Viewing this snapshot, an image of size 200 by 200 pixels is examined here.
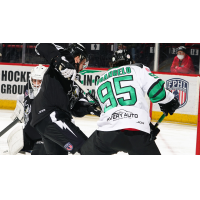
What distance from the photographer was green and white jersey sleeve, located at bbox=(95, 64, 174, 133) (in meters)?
1.85

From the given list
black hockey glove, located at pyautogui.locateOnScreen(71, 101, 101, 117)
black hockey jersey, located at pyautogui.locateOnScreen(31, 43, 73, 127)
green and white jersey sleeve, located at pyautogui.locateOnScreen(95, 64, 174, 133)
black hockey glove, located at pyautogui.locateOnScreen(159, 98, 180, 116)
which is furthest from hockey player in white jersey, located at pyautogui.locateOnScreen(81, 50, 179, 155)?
black hockey glove, located at pyautogui.locateOnScreen(71, 101, 101, 117)

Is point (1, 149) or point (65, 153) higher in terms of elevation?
point (65, 153)

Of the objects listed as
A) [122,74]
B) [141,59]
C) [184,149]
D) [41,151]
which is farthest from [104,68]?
[122,74]

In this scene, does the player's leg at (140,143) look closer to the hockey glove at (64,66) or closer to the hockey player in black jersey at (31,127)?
the hockey glove at (64,66)

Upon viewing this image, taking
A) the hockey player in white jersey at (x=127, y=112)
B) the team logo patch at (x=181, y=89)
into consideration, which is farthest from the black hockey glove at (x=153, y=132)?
the team logo patch at (x=181, y=89)

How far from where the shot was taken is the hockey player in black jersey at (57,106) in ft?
7.36

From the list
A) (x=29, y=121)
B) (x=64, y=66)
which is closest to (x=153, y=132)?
(x=64, y=66)

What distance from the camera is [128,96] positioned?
6.07 ft

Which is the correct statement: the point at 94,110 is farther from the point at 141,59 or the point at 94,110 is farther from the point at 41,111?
the point at 141,59

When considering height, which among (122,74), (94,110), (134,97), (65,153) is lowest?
(65,153)

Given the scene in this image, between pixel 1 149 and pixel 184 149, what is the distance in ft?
7.33

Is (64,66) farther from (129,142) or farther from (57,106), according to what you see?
(129,142)

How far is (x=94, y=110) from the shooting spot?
257 cm

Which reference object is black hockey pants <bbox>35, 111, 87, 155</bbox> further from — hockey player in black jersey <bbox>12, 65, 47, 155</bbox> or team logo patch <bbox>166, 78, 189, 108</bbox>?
team logo patch <bbox>166, 78, 189, 108</bbox>
